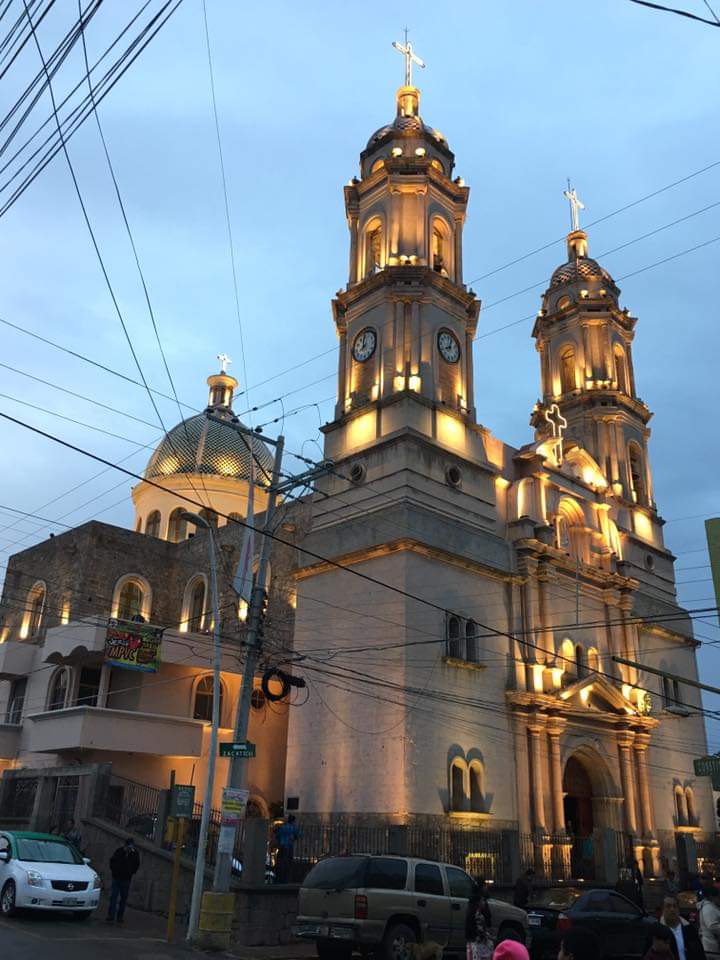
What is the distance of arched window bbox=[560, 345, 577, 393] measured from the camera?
46188mm

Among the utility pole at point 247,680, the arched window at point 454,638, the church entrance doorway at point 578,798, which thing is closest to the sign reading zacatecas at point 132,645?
Result: the arched window at point 454,638

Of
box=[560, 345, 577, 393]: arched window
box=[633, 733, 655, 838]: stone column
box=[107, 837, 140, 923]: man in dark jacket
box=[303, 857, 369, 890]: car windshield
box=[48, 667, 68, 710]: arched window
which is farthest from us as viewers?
box=[560, 345, 577, 393]: arched window

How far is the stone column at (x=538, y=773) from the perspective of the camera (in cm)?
2952

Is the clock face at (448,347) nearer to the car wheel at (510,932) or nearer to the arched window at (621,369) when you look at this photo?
the arched window at (621,369)

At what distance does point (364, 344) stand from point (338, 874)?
24.1 m

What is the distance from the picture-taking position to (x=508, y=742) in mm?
30031

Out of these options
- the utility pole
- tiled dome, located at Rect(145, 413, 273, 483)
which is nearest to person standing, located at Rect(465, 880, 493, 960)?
the utility pole

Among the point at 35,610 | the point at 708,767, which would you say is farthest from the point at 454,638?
the point at 35,610

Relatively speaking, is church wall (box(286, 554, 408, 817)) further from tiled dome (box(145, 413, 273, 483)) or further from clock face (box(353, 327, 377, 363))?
tiled dome (box(145, 413, 273, 483))

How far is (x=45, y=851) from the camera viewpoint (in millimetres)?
18203

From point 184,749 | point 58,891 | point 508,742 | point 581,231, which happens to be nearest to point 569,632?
point 508,742

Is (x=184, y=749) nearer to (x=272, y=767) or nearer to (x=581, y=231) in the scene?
(x=272, y=767)

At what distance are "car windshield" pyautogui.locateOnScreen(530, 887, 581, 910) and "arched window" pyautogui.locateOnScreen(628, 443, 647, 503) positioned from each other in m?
26.3

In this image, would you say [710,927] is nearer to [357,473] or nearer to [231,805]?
[231,805]
